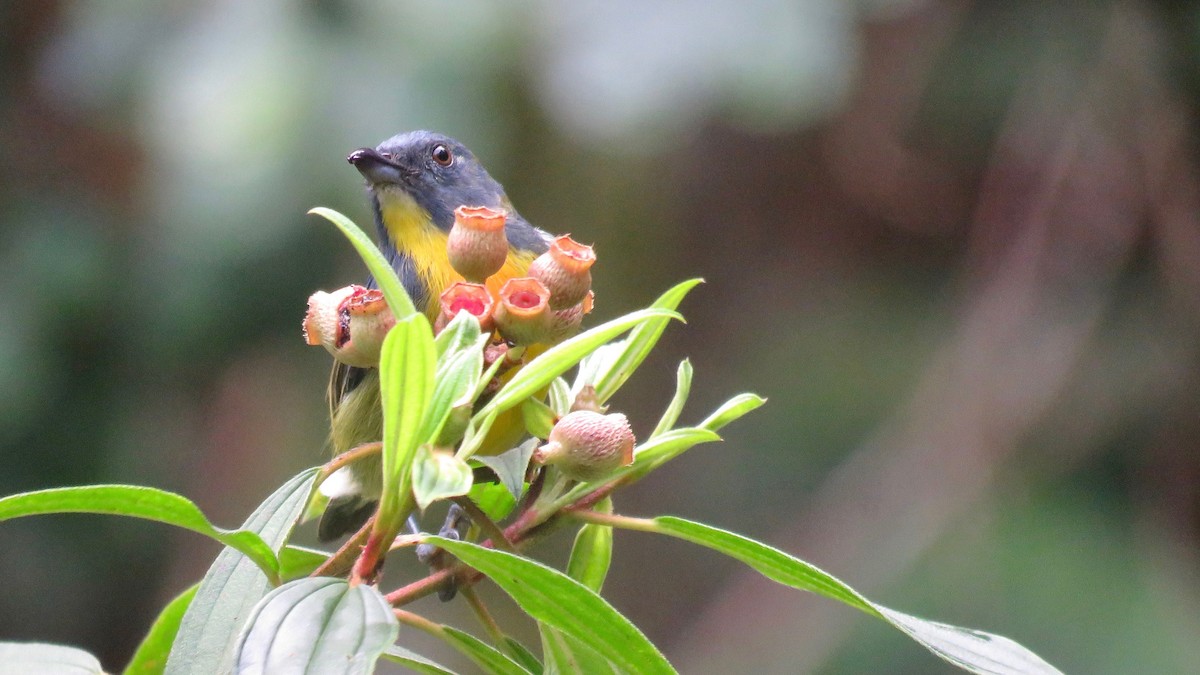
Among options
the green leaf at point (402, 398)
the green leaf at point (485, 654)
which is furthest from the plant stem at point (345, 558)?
the green leaf at point (485, 654)

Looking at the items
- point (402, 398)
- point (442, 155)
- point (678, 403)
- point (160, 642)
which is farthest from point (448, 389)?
point (442, 155)

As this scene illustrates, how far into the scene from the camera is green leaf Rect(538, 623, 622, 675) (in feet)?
4.66

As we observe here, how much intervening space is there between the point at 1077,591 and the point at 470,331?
394cm

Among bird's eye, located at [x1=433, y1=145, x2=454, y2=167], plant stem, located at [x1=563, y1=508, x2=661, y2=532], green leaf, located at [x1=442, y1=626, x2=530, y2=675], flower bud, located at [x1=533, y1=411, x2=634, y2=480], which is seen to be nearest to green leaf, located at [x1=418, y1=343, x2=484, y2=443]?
flower bud, located at [x1=533, y1=411, x2=634, y2=480]

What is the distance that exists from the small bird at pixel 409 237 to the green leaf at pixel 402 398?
4.78ft

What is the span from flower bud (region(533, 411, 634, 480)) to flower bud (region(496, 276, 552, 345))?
0.11 metres

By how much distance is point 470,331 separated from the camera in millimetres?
1324

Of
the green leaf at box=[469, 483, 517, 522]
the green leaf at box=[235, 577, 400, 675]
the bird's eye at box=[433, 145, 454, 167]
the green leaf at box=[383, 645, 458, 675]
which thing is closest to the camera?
the green leaf at box=[235, 577, 400, 675]

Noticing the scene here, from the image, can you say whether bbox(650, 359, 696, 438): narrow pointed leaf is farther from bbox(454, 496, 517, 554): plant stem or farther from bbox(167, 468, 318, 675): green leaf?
bbox(167, 468, 318, 675): green leaf

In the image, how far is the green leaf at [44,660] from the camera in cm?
136

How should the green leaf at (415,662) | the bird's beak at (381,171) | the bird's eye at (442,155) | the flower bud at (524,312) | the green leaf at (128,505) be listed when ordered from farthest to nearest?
the bird's eye at (442,155) < the bird's beak at (381,171) < the green leaf at (415,662) < the flower bud at (524,312) < the green leaf at (128,505)

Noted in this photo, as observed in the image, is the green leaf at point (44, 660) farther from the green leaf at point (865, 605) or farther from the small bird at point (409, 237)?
the small bird at point (409, 237)

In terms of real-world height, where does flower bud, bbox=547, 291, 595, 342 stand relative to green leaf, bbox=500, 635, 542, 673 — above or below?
above

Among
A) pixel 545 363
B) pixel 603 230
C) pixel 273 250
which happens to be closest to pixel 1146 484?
pixel 603 230
